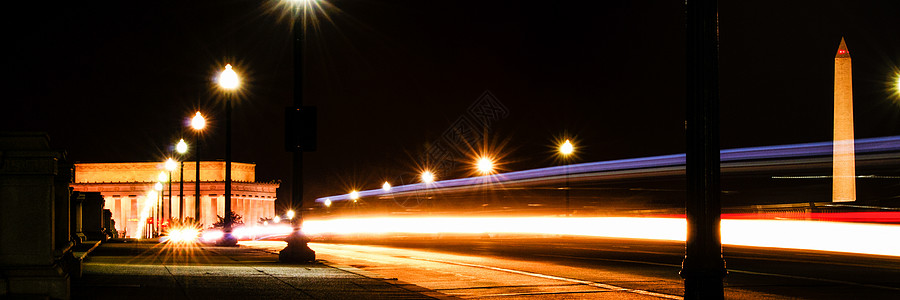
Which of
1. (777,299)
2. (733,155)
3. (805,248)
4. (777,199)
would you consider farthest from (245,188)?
(777,299)

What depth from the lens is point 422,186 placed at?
207 ft

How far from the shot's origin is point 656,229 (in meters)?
35.9

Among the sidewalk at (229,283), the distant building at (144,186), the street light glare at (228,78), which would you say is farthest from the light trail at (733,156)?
the distant building at (144,186)

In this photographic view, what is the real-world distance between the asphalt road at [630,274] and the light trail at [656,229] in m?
1.30

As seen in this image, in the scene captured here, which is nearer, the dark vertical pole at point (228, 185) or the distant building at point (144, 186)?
the dark vertical pole at point (228, 185)

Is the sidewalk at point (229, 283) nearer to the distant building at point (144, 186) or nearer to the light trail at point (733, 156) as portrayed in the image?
the light trail at point (733, 156)

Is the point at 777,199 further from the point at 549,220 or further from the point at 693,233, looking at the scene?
the point at 693,233

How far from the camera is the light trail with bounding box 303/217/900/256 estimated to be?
951 inches

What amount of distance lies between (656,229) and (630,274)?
19.3 meters

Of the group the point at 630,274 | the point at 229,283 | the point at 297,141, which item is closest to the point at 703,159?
the point at 229,283

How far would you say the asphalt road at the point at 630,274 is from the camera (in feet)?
44.1

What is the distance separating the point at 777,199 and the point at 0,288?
201ft

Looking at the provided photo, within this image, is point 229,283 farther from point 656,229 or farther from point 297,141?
point 656,229

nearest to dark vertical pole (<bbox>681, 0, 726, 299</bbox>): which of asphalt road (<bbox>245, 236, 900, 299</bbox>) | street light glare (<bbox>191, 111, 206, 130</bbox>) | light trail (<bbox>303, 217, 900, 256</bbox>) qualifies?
asphalt road (<bbox>245, 236, 900, 299</bbox>)
